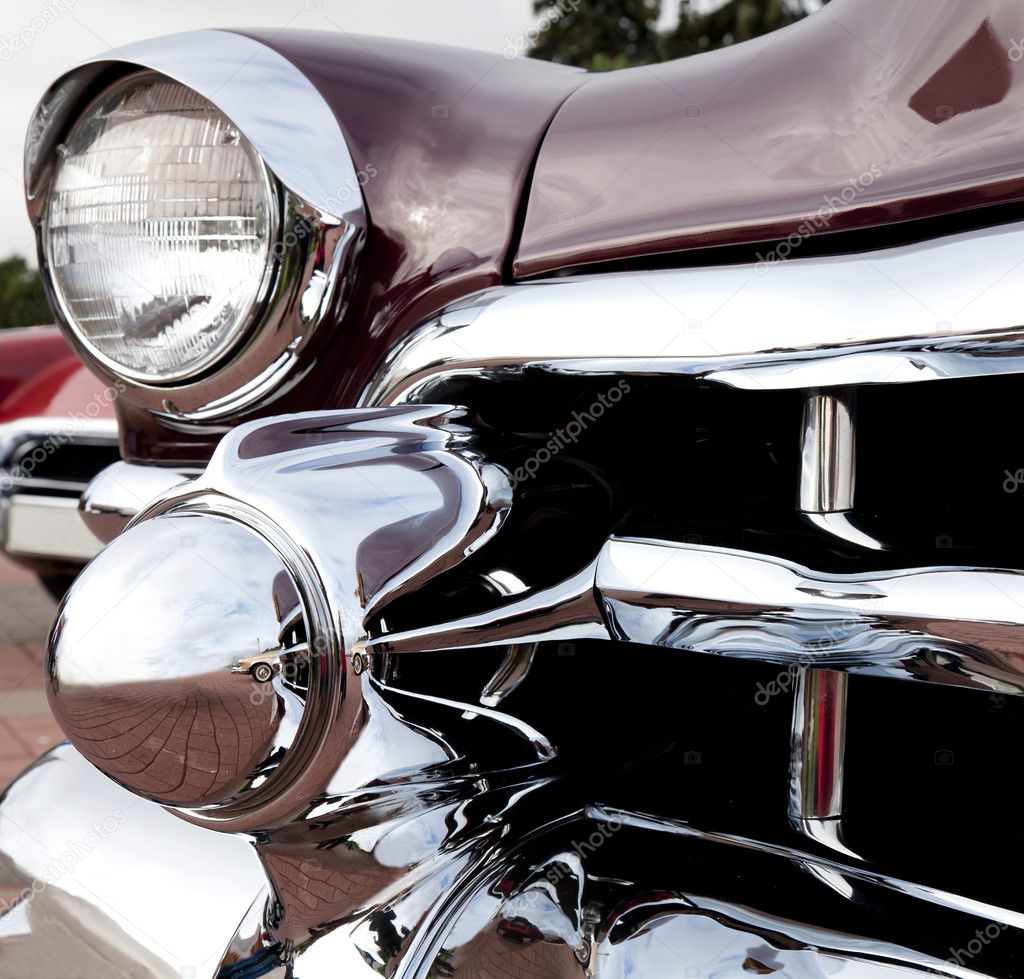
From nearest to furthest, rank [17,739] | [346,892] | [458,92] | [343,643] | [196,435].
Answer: [343,643] < [346,892] < [458,92] < [196,435] < [17,739]

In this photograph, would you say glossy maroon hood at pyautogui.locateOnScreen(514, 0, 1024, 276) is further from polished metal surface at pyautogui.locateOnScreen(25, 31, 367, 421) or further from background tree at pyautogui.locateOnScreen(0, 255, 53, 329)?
background tree at pyautogui.locateOnScreen(0, 255, 53, 329)

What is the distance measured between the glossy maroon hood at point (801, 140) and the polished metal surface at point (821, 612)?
211mm

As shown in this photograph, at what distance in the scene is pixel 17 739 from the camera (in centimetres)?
288

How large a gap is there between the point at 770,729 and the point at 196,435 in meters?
0.58

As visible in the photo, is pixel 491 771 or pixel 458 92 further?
pixel 458 92

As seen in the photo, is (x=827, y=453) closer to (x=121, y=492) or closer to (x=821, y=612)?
(x=821, y=612)

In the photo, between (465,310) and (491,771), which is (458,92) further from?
(491,771)

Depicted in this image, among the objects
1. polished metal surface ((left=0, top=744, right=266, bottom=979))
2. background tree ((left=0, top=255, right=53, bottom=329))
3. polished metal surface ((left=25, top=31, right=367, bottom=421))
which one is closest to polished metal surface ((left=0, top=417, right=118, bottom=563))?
polished metal surface ((left=0, top=744, right=266, bottom=979))

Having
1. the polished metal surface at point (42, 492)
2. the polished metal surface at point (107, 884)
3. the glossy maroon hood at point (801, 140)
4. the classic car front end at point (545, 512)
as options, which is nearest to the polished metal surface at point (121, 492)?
the classic car front end at point (545, 512)

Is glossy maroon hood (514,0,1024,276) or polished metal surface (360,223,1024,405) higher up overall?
glossy maroon hood (514,0,1024,276)

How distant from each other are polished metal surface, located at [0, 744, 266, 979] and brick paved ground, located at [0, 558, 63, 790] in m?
0.85

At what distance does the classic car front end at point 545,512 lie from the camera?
2.23ft

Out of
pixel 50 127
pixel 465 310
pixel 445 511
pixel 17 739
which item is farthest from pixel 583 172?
pixel 17 739

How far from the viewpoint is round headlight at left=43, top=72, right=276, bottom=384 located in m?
0.90
